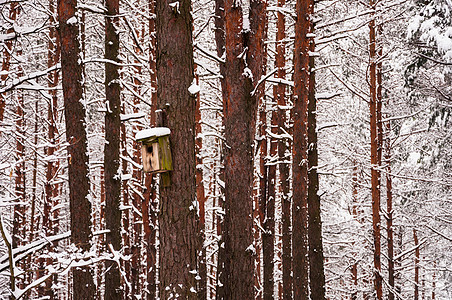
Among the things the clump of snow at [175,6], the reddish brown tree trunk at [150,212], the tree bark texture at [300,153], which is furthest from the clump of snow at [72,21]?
the tree bark texture at [300,153]

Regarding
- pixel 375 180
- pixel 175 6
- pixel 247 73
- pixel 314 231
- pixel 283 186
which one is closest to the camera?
pixel 175 6

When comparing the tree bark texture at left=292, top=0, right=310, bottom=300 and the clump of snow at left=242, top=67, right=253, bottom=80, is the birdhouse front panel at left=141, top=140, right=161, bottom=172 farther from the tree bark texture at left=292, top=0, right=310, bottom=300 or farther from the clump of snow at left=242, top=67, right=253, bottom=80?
the tree bark texture at left=292, top=0, right=310, bottom=300

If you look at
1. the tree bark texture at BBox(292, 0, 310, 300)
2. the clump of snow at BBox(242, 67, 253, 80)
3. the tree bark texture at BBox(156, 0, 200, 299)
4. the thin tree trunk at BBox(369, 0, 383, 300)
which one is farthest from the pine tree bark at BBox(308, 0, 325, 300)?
the tree bark texture at BBox(156, 0, 200, 299)

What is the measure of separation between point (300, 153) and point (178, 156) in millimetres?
5129

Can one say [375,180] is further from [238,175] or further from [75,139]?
[75,139]

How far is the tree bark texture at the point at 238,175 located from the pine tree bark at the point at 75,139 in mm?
2091

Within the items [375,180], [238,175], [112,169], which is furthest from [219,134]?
[375,180]

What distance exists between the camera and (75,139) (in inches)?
241

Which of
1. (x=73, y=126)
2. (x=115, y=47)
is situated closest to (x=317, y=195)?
(x=115, y=47)

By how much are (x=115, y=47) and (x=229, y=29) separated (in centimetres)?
311

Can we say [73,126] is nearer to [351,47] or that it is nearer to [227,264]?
[227,264]

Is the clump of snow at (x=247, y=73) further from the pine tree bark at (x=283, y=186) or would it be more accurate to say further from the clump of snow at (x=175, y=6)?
the pine tree bark at (x=283, y=186)

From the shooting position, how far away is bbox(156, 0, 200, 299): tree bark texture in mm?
4152

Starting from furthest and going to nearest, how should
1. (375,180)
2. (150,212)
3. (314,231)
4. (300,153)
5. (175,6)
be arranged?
(375,180), (150,212), (314,231), (300,153), (175,6)
